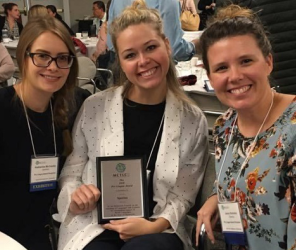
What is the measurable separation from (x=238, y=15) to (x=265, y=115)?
0.42m

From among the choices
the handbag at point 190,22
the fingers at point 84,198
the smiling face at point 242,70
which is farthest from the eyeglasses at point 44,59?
the handbag at point 190,22

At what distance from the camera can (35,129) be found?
1857 millimetres

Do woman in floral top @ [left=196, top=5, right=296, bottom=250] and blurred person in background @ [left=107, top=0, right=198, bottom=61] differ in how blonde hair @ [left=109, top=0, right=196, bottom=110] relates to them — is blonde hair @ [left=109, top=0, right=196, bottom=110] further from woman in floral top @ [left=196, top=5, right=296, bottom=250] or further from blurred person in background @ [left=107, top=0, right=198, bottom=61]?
blurred person in background @ [left=107, top=0, right=198, bottom=61]

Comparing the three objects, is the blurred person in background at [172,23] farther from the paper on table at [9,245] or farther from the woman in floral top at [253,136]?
the paper on table at [9,245]

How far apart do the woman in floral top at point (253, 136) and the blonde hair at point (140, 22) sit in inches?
13.8

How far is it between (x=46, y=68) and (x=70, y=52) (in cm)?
16

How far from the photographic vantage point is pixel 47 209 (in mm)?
1943

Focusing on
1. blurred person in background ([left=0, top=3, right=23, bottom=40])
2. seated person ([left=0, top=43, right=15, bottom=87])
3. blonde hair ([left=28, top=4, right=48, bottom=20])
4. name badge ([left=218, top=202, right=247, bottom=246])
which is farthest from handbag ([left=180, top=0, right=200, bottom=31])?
blurred person in background ([left=0, top=3, right=23, bottom=40])

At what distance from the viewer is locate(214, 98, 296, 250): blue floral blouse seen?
4.29 ft

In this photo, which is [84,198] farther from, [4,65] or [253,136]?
[4,65]

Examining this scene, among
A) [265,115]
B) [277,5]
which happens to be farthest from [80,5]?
[265,115]

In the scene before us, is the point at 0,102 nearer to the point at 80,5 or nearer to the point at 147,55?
the point at 147,55

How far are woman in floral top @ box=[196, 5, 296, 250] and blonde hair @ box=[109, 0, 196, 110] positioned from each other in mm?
351

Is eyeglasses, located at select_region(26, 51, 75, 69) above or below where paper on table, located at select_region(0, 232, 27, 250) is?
above
